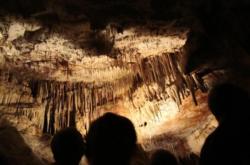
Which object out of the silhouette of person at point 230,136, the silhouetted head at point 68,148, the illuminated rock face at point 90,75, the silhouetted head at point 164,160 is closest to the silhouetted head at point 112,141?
the silhouetted head at point 68,148

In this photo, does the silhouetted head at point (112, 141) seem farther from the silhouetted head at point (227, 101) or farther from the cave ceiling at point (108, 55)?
the cave ceiling at point (108, 55)

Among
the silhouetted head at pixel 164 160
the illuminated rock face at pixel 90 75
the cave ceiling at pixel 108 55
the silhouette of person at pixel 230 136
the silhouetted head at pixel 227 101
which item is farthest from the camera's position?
the illuminated rock face at pixel 90 75

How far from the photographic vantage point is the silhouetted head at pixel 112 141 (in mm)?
1704

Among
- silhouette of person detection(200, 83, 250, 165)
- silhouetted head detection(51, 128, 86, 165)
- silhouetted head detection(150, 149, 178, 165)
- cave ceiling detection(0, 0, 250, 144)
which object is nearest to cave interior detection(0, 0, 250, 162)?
cave ceiling detection(0, 0, 250, 144)

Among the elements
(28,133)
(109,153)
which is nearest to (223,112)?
(109,153)

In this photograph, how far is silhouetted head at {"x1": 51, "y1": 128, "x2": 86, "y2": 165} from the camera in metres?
1.94

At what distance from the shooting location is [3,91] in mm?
5789

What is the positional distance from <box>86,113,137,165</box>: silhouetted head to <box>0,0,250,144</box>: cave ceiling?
3057 mm

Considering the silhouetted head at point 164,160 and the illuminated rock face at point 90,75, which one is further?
the illuminated rock face at point 90,75

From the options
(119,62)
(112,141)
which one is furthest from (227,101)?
(119,62)

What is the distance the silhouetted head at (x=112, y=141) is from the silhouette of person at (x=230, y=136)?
0.43 m

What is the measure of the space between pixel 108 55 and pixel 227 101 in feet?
11.9

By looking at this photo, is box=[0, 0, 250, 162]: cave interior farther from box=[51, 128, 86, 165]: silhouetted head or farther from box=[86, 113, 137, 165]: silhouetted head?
box=[86, 113, 137, 165]: silhouetted head

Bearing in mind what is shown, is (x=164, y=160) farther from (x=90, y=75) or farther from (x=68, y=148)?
(x=90, y=75)
